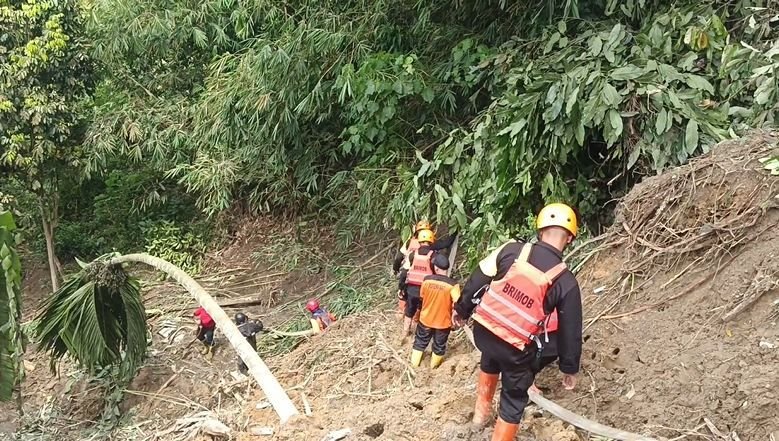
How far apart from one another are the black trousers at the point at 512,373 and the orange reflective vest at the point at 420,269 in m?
1.92

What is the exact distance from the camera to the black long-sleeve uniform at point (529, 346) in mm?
2953

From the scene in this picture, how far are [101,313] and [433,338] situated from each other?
3.29 meters

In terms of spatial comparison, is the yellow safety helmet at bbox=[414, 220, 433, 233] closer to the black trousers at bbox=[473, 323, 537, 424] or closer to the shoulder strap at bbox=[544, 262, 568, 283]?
the black trousers at bbox=[473, 323, 537, 424]

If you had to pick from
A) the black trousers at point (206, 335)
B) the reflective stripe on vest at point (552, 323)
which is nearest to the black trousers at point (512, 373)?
the reflective stripe on vest at point (552, 323)

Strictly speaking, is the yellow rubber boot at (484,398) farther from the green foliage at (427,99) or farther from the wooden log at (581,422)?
the green foliage at (427,99)

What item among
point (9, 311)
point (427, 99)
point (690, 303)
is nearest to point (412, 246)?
point (427, 99)

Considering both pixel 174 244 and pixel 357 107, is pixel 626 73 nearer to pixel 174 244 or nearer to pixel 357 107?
pixel 357 107

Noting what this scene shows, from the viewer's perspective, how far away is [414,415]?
357cm

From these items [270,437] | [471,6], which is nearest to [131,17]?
[471,6]

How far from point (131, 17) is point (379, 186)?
5250 millimetres

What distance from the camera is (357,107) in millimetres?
6797

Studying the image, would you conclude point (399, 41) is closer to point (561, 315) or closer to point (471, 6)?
point (471, 6)

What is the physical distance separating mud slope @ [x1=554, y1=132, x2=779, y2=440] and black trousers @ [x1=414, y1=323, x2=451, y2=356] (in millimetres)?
1072

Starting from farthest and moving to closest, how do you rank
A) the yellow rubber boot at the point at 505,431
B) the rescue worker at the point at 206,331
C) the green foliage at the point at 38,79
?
the green foliage at the point at 38,79 < the rescue worker at the point at 206,331 < the yellow rubber boot at the point at 505,431
